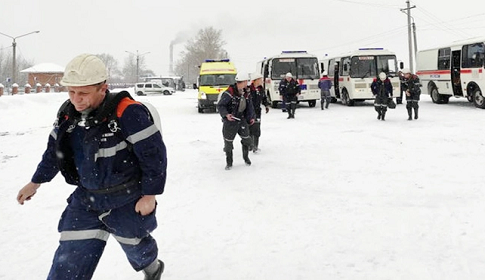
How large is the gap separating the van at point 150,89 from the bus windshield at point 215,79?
29.2 meters

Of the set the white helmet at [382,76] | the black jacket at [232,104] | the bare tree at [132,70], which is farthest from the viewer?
the bare tree at [132,70]

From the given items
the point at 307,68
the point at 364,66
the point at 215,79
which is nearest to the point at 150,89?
the point at 215,79

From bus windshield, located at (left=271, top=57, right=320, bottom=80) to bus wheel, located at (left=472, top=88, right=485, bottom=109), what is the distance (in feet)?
24.0

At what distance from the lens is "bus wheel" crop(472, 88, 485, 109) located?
17.1 meters

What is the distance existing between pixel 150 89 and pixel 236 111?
4335 centimetres

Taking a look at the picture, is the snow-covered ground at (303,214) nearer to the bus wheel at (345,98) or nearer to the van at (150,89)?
the bus wheel at (345,98)

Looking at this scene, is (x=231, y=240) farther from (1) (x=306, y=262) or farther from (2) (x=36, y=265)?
(2) (x=36, y=265)

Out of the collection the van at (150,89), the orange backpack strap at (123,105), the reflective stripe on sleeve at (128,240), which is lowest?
the reflective stripe on sleeve at (128,240)

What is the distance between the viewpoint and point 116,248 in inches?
168

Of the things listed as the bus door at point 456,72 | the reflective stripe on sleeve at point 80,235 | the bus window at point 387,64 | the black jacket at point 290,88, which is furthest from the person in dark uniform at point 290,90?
the reflective stripe on sleeve at point 80,235

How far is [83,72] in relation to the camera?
2529 mm

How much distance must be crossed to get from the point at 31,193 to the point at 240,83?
5.02 meters

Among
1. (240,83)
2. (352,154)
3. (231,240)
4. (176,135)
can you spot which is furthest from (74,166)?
(176,135)

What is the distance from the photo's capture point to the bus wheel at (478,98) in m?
17.1
